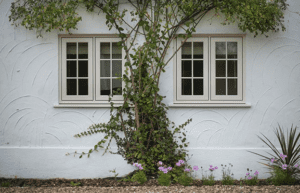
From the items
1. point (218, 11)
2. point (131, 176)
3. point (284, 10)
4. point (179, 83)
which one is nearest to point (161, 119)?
point (179, 83)

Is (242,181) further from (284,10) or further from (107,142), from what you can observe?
(284,10)

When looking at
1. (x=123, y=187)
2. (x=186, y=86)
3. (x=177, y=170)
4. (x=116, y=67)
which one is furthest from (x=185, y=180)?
(x=116, y=67)

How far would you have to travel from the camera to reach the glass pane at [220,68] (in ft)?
20.9

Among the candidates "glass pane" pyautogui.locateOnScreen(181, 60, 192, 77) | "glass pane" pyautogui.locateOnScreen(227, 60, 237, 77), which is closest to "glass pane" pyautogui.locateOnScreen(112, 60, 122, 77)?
"glass pane" pyautogui.locateOnScreen(181, 60, 192, 77)

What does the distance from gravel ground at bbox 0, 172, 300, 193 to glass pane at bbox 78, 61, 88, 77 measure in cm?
201

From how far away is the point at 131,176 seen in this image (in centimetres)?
607

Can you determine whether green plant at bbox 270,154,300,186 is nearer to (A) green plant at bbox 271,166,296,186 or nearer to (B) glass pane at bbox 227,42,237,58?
(A) green plant at bbox 271,166,296,186

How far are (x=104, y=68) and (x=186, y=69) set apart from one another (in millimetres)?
1601

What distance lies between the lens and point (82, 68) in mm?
6418

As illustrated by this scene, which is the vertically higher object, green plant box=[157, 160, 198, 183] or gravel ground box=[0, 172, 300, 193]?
green plant box=[157, 160, 198, 183]

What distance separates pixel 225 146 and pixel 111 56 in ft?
9.15

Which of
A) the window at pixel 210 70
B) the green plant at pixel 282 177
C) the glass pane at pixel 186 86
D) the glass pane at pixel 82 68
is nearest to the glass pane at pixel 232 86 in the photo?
the window at pixel 210 70

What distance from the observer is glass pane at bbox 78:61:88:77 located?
21.0 ft

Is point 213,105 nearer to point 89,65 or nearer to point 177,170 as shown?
point 177,170
